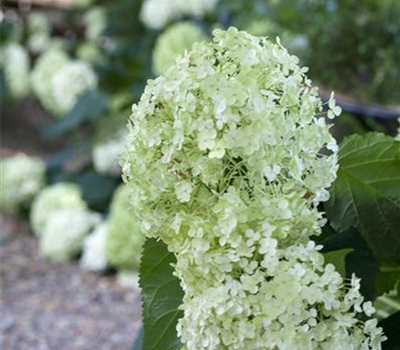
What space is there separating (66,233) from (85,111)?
1.86 feet

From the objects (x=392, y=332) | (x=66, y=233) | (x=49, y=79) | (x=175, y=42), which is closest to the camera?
(x=392, y=332)

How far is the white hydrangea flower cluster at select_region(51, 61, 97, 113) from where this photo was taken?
13.6 feet

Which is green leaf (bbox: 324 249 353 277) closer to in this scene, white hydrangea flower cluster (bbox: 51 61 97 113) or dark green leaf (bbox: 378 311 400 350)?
dark green leaf (bbox: 378 311 400 350)

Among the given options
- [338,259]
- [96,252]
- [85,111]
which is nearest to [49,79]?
[85,111]

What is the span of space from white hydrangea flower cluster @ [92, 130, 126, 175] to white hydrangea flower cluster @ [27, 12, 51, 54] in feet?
9.06

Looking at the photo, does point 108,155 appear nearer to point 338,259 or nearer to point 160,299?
point 160,299

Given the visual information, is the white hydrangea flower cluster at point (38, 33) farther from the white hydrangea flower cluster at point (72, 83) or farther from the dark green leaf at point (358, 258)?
the dark green leaf at point (358, 258)

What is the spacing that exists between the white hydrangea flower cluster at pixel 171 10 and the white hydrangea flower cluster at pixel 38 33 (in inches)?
92.1

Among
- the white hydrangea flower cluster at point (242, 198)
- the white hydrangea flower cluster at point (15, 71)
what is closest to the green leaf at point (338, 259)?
the white hydrangea flower cluster at point (242, 198)

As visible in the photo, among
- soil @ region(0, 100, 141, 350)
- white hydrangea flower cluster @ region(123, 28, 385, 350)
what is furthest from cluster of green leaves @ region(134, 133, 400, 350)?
soil @ region(0, 100, 141, 350)

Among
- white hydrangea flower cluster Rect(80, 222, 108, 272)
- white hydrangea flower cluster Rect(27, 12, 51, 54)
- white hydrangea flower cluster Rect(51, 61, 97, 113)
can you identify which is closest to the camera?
white hydrangea flower cluster Rect(80, 222, 108, 272)

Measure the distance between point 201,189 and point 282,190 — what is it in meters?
0.07

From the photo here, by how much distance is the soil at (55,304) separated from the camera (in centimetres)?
246

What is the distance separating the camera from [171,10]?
395 centimetres
